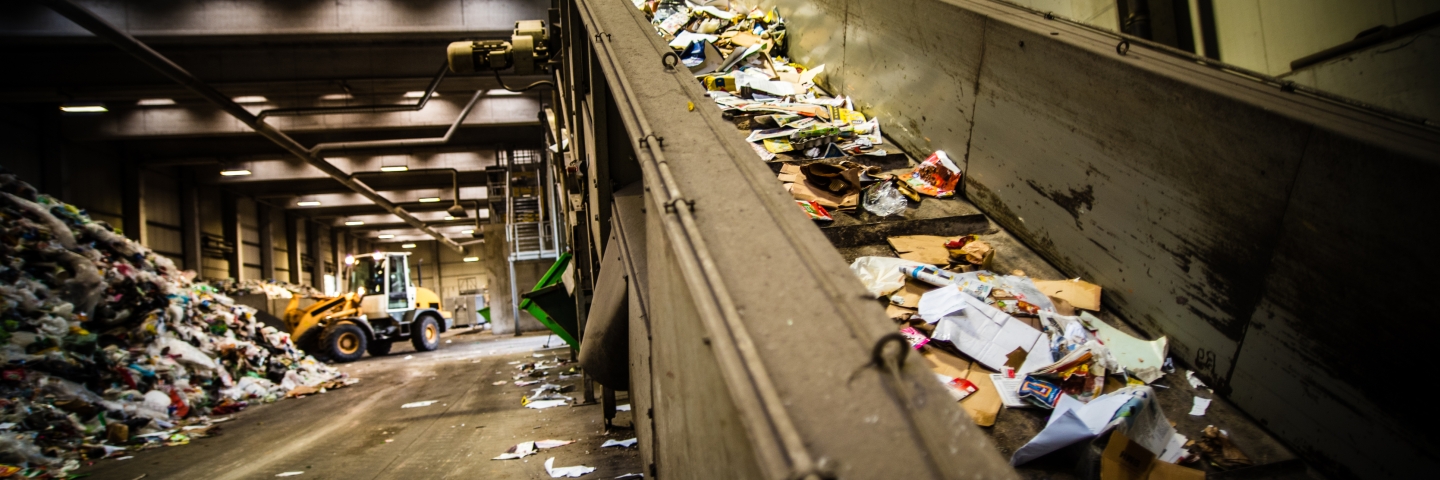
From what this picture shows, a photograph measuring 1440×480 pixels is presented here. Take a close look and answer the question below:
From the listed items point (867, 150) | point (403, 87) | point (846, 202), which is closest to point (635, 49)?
point (846, 202)

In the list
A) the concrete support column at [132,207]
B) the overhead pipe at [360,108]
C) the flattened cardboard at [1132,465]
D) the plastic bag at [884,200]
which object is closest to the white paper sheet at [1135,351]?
the flattened cardboard at [1132,465]

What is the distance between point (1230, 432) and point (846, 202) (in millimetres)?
1599

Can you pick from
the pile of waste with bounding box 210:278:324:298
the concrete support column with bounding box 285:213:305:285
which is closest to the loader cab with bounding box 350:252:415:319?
the pile of waste with bounding box 210:278:324:298

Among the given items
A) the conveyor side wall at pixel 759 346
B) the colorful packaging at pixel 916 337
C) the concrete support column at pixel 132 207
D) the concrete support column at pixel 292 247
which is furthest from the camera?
the concrete support column at pixel 292 247

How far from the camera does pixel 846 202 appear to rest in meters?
3.07

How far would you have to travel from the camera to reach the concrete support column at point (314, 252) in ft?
79.1

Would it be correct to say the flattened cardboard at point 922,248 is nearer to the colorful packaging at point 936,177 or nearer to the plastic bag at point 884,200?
the plastic bag at point 884,200

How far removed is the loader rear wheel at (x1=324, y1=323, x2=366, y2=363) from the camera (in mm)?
10440

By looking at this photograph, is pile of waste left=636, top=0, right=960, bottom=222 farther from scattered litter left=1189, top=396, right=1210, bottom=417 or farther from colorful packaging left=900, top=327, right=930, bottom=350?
scattered litter left=1189, top=396, right=1210, bottom=417

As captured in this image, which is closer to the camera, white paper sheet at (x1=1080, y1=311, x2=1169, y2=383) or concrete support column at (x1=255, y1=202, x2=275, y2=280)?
white paper sheet at (x1=1080, y1=311, x2=1169, y2=383)

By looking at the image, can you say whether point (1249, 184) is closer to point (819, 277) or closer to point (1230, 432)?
point (1230, 432)

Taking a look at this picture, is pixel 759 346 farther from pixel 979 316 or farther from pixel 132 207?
pixel 132 207

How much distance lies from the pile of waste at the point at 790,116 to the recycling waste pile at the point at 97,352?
4.09m

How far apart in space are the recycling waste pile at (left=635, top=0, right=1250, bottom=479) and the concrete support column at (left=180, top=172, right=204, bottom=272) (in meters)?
16.7
